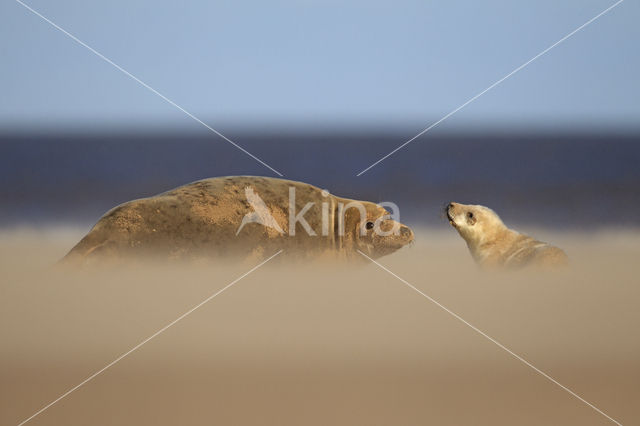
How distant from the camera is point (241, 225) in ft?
16.9

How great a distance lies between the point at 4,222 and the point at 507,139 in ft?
47.2

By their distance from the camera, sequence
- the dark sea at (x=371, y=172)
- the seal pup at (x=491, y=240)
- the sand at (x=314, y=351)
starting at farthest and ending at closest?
the dark sea at (x=371, y=172), the seal pup at (x=491, y=240), the sand at (x=314, y=351)

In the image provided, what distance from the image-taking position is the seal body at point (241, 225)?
4.85 m

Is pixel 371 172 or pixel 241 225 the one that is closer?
pixel 241 225

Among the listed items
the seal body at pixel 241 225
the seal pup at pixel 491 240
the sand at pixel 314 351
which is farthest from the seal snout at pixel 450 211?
the sand at pixel 314 351

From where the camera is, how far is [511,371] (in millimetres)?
2854

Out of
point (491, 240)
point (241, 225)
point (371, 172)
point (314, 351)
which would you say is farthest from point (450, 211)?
point (371, 172)

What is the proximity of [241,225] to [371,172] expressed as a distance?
521 inches

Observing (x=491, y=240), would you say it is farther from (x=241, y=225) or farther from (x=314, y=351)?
(x=314, y=351)

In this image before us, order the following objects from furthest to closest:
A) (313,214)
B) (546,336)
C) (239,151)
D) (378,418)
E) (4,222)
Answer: (239,151)
(4,222)
(313,214)
(546,336)
(378,418)

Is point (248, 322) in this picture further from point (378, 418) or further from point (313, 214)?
point (313, 214)

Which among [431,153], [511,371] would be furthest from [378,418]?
[431,153]

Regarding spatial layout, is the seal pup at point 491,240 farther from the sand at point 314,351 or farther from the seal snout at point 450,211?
the sand at point 314,351

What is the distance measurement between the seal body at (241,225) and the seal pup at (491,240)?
71 cm
